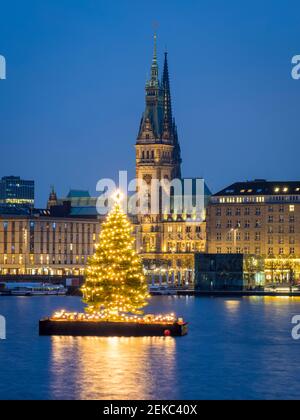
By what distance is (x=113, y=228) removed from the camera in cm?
7525

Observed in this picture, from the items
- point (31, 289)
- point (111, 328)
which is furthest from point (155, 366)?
point (31, 289)

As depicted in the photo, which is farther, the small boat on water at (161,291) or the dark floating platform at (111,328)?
the small boat on water at (161,291)

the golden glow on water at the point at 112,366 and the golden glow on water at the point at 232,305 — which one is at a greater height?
the golden glow on water at the point at 232,305

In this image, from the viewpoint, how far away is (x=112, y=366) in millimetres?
62281

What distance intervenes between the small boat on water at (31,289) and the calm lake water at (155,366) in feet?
269

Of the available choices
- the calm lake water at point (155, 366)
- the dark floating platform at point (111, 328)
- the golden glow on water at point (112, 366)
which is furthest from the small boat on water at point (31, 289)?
the golden glow on water at point (112, 366)

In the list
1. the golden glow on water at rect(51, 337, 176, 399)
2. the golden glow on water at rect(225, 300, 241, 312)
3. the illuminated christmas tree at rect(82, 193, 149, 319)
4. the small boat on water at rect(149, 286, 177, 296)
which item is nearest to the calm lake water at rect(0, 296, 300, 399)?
the golden glow on water at rect(51, 337, 176, 399)

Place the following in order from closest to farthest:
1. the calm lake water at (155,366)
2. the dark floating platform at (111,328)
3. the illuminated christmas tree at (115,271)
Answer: the calm lake water at (155,366)
the dark floating platform at (111,328)
the illuminated christmas tree at (115,271)

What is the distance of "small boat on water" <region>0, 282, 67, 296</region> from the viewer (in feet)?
574

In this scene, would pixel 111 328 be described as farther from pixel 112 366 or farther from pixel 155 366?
pixel 112 366

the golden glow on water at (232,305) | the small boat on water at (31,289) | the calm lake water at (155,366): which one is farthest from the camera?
the small boat on water at (31,289)

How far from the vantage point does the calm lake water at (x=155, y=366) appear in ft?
184

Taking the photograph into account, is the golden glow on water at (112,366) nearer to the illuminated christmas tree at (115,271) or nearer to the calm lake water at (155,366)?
the calm lake water at (155,366)

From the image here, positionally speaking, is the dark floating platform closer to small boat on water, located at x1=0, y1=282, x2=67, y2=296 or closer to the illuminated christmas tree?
the illuminated christmas tree
